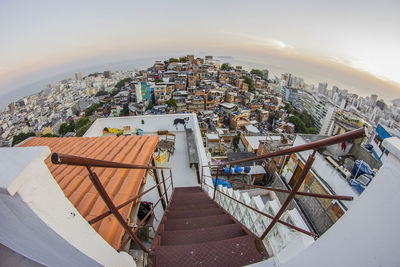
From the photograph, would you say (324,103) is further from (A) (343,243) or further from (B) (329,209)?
(A) (343,243)

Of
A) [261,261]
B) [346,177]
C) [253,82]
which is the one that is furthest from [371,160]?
[253,82]

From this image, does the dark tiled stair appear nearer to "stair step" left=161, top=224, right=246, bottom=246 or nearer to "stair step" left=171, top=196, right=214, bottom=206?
"stair step" left=161, top=224, right=246, bottom=246

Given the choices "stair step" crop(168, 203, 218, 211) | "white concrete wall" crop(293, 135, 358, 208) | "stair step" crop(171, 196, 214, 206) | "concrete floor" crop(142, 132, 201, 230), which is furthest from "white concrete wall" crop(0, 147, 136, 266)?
"white concrete wall" crop(293, 135, 358, 208)

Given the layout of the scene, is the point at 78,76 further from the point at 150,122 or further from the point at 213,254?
the point at 213,254

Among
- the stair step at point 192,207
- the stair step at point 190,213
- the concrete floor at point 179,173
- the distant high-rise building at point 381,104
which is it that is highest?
the stair step at point 190,213

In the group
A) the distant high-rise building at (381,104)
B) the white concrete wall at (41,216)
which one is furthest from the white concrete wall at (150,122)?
the distant high-rise building at (381,104)

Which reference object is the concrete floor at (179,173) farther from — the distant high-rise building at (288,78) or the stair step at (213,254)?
the distant high-rise building at (288,78)
